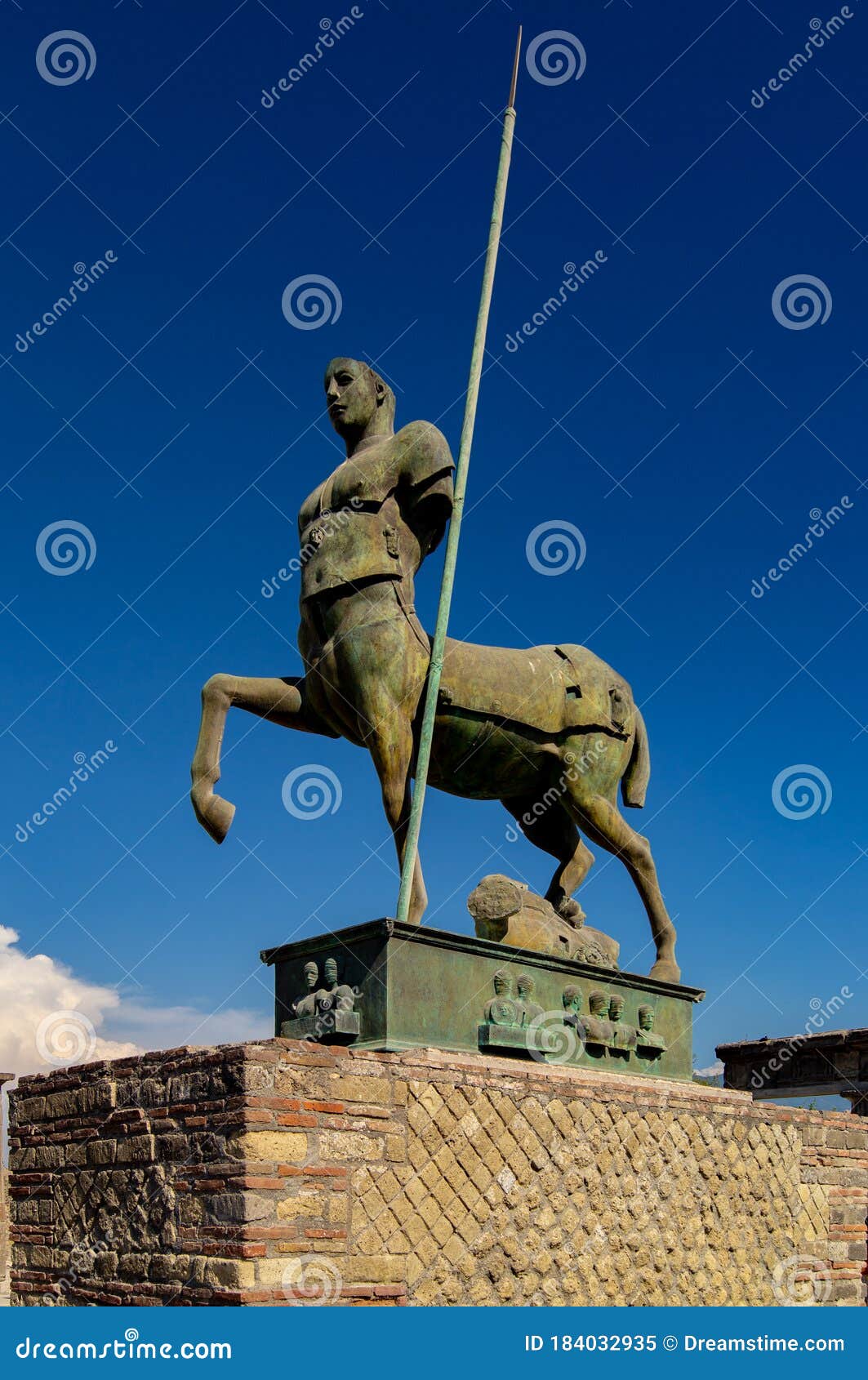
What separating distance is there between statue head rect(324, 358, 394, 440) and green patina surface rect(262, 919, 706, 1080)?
3.06m

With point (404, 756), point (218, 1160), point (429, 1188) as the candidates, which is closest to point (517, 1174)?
point (429, 1188)

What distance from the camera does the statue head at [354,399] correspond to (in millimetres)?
8484

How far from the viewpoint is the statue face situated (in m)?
8.48

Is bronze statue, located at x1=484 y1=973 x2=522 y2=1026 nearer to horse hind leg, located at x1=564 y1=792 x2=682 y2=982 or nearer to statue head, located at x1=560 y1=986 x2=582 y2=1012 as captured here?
statue head, located at x1=560 y1=986 x2=582 y2=1012

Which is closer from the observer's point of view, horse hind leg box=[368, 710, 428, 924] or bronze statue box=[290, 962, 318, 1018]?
bronze statue box=[290, 962, 318, 1018]

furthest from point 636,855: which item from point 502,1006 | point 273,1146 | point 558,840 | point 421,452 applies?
point 273,1146

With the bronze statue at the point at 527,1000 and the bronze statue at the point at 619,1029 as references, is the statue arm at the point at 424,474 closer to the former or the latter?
the bronze statue at the point at 527,1000

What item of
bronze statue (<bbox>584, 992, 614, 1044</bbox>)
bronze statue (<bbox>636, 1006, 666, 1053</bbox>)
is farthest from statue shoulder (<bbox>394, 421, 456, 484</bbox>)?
bronze statue (<bbox>636, 1006, 666, 1053</bbox>)

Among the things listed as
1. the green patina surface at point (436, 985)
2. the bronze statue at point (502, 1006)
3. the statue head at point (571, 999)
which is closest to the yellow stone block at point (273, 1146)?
the green patina surface at point (436, 985)

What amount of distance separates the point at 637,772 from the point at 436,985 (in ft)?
9.12

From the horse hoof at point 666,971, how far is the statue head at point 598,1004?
0.72 meters

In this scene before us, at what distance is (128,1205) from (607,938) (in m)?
3.48

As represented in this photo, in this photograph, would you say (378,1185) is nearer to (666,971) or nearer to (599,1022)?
(599,1022)

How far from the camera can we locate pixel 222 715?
26.2 feet
